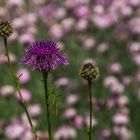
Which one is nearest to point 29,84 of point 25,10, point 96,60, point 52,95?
point 96,60

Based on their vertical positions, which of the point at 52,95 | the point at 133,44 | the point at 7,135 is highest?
the point at 133,44

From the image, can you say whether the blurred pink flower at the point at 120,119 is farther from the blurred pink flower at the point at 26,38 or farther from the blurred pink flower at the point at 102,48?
the blurred pink flower at the point at 26,38

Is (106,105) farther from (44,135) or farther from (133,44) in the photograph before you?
(133,44)

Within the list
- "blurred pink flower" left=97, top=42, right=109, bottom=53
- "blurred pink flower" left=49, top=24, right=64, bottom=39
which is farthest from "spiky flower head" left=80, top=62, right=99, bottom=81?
"blurred pink flower" left=49, top=24, right=64, bottom=39

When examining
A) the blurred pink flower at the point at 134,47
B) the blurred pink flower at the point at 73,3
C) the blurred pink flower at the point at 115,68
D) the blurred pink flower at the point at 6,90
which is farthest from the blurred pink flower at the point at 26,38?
the blurred pink flower at the point at 134,47

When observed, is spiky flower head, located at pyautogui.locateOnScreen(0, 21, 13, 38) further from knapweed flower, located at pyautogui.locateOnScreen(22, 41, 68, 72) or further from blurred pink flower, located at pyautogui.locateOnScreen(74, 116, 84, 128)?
blurred pink flower, located at pyautogui.locateOnScreen(74, 116, 84, 128)

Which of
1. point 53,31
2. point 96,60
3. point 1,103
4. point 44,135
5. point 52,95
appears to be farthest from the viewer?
point 53,31

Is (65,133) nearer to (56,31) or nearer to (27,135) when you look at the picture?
(27,135)

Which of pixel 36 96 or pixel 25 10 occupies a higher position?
pixel 25 10
